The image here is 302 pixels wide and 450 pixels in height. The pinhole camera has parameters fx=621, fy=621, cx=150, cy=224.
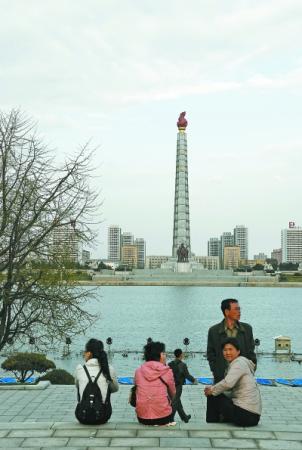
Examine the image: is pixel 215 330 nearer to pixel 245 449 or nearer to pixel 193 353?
pixel 245 449

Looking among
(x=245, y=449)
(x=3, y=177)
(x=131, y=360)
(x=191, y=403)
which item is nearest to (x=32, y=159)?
(x=3, y=177)

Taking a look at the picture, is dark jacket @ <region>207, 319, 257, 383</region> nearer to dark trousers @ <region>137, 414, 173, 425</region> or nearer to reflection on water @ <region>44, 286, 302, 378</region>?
dark trousers @ <region>137, 414, 173, 425</region>

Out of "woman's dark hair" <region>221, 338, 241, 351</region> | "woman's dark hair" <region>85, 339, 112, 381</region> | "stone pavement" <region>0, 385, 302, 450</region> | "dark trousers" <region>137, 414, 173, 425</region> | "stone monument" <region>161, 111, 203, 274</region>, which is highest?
"stone monument" <region>161, 111, 203, 274</region>

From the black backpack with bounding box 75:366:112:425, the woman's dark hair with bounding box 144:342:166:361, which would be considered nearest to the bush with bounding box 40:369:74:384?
the black backpack with bounding box 75:366:112:425

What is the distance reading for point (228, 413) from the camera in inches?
254

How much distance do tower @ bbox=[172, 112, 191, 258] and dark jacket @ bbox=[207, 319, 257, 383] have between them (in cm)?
9464

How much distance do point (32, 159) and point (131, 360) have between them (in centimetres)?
1684

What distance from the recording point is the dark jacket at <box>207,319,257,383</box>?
6.64m

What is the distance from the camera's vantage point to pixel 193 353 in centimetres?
2728

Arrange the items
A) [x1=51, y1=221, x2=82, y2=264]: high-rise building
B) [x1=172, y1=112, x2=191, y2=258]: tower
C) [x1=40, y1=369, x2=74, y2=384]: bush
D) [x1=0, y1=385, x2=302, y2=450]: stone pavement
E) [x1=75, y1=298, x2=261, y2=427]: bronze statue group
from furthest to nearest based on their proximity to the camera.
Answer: [x1=172, y1=112, x2=191, y2=258]: tower
[x1=40, y1=369, x2=74, y2=384]: bush
[x1=51, y1=221, x2=82, y2=264]: high-rise building
[x1=75, y1=298, x2=261, y2=427]: bronze statue group
[x1=0, y1=385, x2=302, y2=450]: stone pavement

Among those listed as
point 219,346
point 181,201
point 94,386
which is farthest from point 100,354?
point 181,201

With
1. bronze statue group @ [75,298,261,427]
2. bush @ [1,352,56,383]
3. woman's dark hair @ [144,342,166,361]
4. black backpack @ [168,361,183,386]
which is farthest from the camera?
bush @ [1,352,56,383]

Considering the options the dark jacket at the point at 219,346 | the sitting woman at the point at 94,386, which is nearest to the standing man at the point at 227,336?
the dark jacket at the point at 219,346

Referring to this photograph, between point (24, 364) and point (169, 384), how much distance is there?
41.1 feet
